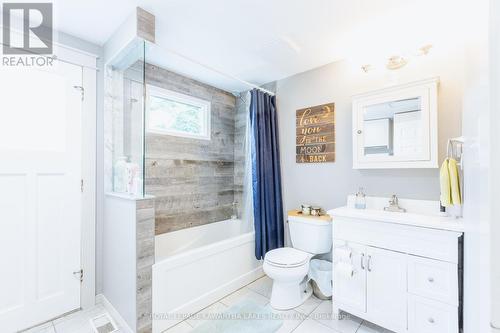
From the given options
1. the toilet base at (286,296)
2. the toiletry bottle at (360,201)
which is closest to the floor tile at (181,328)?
the toilet base at (286,296)

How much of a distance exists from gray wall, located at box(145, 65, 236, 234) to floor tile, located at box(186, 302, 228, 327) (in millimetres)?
951

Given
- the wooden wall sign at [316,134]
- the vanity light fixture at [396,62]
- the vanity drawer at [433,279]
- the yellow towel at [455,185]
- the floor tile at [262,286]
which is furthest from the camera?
the wooden wall sign at [316,134]

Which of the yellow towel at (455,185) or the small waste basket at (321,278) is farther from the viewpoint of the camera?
the small waste basket at (321,278)

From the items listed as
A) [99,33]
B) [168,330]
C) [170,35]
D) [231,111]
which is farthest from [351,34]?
[168,330]

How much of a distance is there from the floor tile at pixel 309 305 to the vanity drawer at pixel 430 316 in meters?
0.73

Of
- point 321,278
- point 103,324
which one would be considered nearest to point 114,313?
point 103,324

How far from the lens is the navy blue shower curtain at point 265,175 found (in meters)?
2.55

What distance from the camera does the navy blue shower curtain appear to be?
100 inches

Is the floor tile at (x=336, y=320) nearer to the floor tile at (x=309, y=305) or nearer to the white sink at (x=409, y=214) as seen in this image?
the floor tile at (x=309, y=305)

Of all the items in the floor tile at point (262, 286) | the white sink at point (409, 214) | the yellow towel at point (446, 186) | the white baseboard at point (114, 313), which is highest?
the yellow towel at point (446, 186)

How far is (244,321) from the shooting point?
6.03 feet

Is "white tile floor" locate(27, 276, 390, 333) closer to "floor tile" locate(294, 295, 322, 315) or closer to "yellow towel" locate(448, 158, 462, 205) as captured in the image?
"floor tile" locate(294, 295, 322, 315)

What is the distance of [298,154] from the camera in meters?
2.66

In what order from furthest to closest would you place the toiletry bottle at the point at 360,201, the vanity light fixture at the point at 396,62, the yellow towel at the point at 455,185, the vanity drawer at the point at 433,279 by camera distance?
the toiletry bottle at the point at 360,201 < the vanity light fixture at the point at 396,62 < the yellow towel at the point at 455,185 < the vanity drawer at the point at 433,279
